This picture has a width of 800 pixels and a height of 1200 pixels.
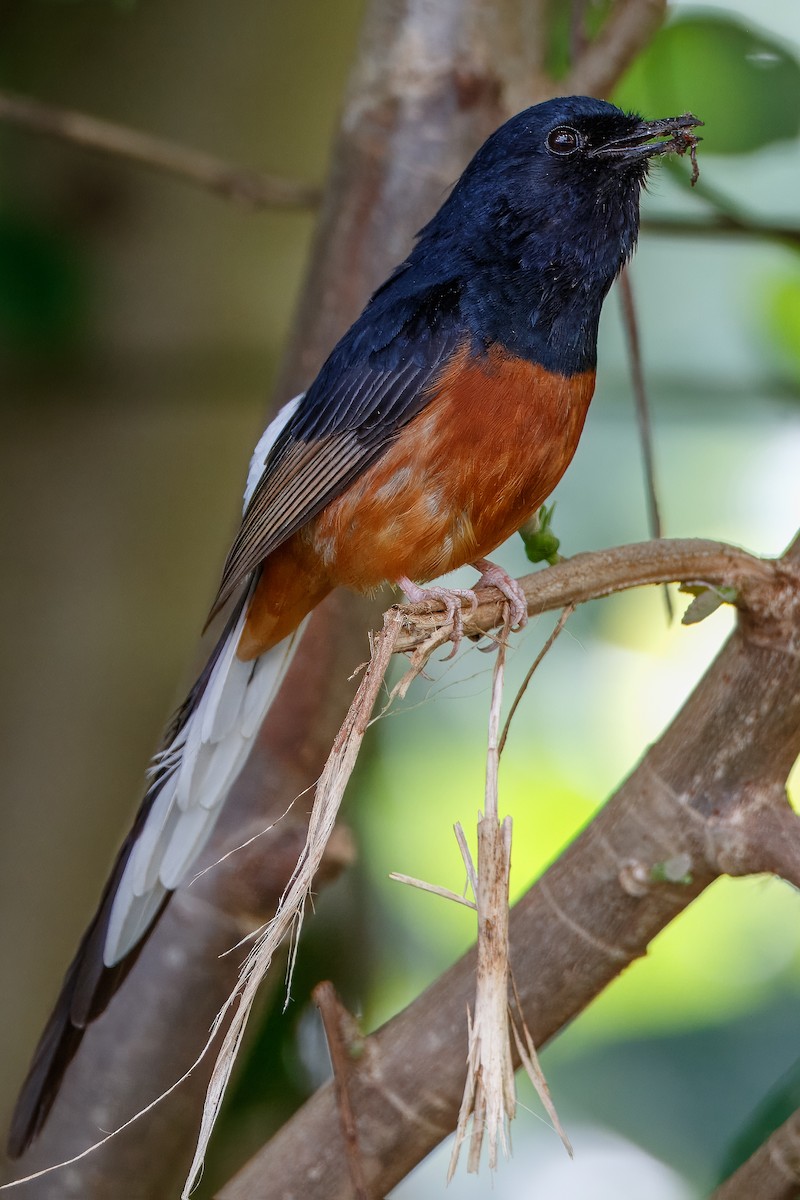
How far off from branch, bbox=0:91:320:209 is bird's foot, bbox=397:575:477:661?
1252mm

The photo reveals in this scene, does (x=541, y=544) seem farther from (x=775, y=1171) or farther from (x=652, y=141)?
(x=775, y=1171)

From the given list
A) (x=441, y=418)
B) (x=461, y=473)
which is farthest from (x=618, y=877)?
(x=441, y=418)

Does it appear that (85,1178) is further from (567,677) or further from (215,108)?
(215,108)

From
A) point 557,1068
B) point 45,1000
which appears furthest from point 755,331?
point 45,1000

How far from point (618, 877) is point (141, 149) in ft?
7.12

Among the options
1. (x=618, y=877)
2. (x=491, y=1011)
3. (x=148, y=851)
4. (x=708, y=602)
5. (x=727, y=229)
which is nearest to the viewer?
(x=491, y=1011)

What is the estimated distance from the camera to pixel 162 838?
267cm

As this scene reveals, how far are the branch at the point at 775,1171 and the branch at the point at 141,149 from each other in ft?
8.18

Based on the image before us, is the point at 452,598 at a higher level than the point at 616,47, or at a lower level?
lower

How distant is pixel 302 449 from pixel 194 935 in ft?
3.78

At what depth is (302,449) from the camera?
2660mm

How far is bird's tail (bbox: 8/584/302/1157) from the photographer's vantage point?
2.55m

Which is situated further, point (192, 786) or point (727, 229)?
point (727, 229)

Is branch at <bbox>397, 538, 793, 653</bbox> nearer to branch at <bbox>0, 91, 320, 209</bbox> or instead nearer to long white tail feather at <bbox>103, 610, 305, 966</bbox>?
long white tail feather at <bbox>103, 610, 305, 966</bbox>
